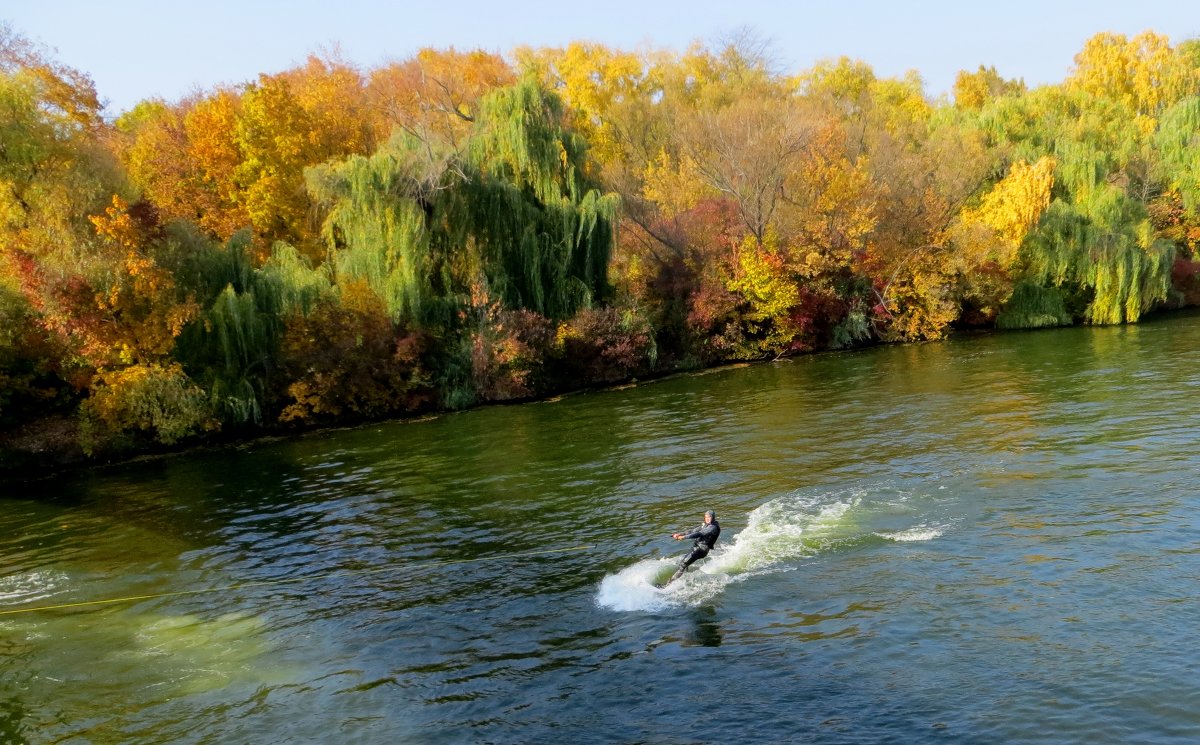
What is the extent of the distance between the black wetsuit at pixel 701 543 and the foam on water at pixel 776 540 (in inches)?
16.6

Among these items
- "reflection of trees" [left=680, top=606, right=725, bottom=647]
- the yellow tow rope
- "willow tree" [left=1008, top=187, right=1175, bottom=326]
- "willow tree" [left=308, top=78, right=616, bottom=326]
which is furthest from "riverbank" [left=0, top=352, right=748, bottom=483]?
"willow tree" [left=1008, top=187, right=1175, bottom=326]

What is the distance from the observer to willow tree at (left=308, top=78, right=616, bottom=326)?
38688 millimetres

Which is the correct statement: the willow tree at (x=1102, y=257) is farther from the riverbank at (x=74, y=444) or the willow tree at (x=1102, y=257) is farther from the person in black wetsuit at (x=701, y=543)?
the person in black wetsuit at (x=701, y=543)

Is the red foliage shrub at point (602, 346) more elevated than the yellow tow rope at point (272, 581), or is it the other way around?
the red foliage shrub at point (602, 346)

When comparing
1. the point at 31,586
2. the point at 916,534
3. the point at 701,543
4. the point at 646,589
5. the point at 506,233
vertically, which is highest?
the point at 506,233

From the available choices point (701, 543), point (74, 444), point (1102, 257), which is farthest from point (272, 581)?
point (1102, 257)

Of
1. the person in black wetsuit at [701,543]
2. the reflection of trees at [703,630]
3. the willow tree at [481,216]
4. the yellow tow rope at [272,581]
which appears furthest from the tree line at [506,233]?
the reflection of trees at [703,630]

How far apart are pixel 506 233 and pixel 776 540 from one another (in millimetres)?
26493

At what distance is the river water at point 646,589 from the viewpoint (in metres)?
11.9

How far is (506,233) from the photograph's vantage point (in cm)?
4100

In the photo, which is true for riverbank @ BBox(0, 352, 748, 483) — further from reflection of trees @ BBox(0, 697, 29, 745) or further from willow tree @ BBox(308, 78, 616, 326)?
reflection of trees @ BBox(0, 697, 29, 745)

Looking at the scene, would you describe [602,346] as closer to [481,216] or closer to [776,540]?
[481,216]

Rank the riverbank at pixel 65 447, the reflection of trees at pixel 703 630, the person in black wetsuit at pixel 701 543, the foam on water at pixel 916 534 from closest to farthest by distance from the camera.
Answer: the reflection of trees at pixel 703 630 → the person in black wetsuit at pixel 701 543 → the foam on water at pixel 916 534 → the riverbank at pixel 65 447

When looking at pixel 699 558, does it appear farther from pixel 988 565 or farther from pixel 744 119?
pixel 744 119
